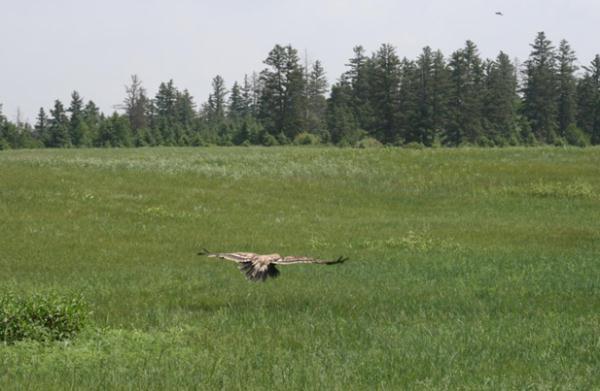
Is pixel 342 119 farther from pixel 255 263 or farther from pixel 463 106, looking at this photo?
pixel 255 263

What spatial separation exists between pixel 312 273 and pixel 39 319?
9451mm

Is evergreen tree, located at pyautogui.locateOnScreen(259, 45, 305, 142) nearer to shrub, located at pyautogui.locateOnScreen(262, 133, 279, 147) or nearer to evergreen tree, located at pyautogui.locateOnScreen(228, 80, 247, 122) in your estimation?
shrub, located at pyautogui.locateOnScreen(262, 133, 279, 147)

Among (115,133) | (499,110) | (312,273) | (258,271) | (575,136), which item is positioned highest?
(499,110)

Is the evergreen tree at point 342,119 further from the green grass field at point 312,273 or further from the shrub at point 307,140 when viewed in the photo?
the green grass field at point 312,273

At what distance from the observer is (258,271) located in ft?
38.1

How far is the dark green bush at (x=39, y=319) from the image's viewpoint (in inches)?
437

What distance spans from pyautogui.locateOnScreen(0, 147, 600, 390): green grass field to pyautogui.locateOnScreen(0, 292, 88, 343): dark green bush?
0.33 meters

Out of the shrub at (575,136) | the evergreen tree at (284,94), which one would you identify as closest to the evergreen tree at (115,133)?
the evergreen tree at (284,94)

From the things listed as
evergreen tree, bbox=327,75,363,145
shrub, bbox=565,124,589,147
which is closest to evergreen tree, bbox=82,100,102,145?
evergreen tree, bbox=327,75,363,145

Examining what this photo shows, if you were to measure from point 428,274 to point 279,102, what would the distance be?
90408 mm

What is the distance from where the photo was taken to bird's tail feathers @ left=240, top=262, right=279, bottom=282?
1158cm

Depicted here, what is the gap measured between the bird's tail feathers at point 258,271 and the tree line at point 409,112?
82.3 meters

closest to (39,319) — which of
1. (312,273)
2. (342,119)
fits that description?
(312,273)

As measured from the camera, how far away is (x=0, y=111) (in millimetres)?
116250
